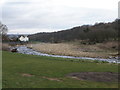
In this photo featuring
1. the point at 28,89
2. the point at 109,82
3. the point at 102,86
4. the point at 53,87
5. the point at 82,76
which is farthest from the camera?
the point at 82,76

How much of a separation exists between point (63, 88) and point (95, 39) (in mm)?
85649

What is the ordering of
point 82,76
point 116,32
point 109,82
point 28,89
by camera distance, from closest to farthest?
1. point 28,89
2. point 109,82
3. point 82,76
4. point 116,32

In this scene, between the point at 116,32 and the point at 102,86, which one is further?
the point at 116,32

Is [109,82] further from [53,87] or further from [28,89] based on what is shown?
[28,89]

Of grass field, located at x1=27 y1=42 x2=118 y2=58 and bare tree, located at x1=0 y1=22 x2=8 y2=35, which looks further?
bare tree, located at x1=0 y1=22 x2=8 y2=35

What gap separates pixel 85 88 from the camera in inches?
449

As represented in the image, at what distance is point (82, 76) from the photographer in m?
15.1

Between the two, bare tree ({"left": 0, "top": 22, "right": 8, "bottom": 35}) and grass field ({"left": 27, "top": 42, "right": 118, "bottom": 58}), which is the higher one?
bare tree ({"left": 0, "top": 22, "right": 8, "bottom": 35})

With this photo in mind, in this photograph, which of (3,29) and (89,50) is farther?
(3,29)

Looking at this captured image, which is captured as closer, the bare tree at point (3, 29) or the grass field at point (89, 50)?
the grass field at point (89, 50)

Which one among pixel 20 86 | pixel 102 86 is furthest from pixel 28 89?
pixel 102 86

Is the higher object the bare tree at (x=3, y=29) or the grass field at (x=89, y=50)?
the bare tree at (x=3, y=29)

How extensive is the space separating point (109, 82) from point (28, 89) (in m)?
5.52

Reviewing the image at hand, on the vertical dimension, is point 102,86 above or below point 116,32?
below
